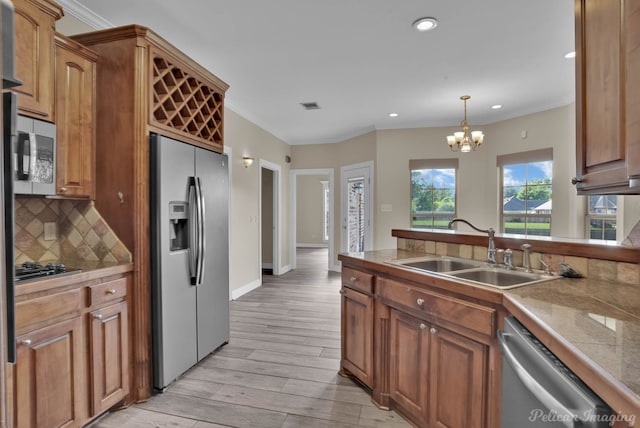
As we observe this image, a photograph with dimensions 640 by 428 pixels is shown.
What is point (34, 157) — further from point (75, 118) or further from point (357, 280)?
point (357, 280)

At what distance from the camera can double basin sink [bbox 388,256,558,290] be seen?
167cm

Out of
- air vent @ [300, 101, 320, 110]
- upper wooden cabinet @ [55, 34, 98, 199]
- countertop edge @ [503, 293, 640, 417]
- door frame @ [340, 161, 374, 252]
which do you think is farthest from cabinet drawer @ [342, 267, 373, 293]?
door frame @ [340, 161, 374, 252]

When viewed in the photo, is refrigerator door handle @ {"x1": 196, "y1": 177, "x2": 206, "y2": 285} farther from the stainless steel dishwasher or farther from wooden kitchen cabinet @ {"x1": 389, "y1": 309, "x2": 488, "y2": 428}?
the stainless steel dishwasher

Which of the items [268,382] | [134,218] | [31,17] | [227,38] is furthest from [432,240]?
[31,17]

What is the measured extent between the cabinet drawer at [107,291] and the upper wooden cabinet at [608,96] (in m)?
2.46

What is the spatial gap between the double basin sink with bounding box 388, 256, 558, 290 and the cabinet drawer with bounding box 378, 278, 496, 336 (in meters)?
0.12

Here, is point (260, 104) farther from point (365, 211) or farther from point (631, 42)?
point (631, 42)

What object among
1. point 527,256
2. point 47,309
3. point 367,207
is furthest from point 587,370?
point 367,207

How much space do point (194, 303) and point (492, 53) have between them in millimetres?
3538

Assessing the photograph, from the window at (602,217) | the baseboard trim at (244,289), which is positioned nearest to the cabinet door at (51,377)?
the baseboard trim at (244,289)

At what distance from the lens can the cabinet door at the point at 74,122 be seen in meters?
1.97

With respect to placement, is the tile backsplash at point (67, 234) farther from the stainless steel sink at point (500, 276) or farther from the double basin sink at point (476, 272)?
the stainless steel sink at point (500, 276)

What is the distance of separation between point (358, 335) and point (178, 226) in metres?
1.57

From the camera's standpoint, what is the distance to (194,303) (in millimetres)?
2547
